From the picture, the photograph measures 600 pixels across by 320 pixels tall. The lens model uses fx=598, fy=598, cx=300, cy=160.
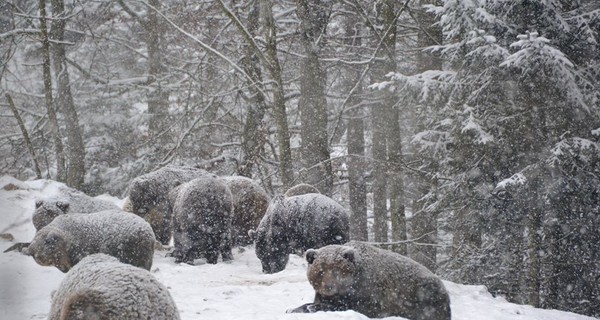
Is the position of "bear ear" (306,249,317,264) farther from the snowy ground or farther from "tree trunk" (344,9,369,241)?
"tree trunk" (344,9,369,241)

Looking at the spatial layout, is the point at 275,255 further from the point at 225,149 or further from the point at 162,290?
the point at 225,149

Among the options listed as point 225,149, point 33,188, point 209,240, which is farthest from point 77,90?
point 209,240

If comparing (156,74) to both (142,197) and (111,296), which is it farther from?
(111,296)

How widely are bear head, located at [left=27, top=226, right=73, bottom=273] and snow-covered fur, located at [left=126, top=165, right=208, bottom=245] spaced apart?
11.8 feet

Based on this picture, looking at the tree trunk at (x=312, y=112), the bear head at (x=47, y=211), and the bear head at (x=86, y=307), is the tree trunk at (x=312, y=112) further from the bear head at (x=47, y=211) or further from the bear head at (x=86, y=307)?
the bear head at (x=86, y=307)

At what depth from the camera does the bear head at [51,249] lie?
654 cm

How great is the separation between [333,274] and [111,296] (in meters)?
2.61

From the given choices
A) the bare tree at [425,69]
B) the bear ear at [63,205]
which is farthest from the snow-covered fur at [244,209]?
the bare tree at [425,69]

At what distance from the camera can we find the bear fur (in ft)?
21.8

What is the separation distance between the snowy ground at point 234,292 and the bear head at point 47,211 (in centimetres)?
31

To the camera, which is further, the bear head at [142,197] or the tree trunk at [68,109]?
the tree trunk at [68,109]

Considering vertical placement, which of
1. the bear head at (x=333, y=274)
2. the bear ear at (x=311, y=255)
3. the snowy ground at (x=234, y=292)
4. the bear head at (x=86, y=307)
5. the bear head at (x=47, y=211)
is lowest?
the snowy ground at (x=234, y=292)

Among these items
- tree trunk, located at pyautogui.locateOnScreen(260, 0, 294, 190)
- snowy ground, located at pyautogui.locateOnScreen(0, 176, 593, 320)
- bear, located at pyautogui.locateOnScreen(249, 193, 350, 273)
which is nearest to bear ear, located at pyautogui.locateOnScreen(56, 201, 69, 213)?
snowy ground, located at pyautogui.locateOnScreen(0, 176, 593, 320)

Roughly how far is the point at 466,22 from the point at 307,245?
5.31 metres
